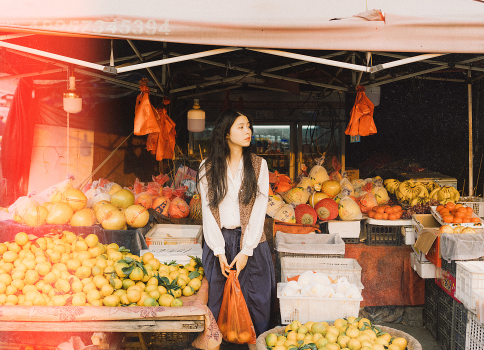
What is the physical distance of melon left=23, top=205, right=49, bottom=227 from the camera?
3.71 metres

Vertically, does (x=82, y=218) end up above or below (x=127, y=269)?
above

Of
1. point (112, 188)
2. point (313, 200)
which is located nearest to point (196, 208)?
point (112, 188)

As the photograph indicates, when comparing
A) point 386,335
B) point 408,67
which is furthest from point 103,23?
point 408,67

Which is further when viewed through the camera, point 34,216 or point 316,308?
point 34,216

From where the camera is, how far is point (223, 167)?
2889 millimetres

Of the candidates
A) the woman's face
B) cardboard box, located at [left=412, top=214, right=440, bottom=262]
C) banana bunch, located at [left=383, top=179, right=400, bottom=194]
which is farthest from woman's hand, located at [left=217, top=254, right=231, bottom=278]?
banana bunch, located at [left=383, top=179, right=400, bottom=194]

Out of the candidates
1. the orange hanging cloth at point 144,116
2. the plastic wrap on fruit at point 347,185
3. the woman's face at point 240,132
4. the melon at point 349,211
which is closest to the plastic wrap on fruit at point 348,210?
the melon at point 349,211

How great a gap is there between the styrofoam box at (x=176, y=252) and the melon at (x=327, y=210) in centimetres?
139

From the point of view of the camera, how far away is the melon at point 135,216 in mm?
3906

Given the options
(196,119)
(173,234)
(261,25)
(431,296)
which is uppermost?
(261,25)

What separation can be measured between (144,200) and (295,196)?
173cm

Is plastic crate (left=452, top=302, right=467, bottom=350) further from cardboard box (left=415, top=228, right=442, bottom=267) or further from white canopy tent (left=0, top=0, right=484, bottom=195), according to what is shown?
white canopy tent (left=0, top=0, right=484, bottom=195)

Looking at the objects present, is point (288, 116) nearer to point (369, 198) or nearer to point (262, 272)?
point (369, 198)

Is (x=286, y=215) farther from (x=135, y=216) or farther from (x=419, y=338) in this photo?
(x=419, y=338)
